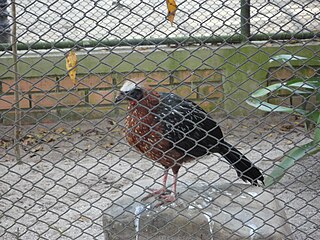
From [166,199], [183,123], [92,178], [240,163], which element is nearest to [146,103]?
[183,123]

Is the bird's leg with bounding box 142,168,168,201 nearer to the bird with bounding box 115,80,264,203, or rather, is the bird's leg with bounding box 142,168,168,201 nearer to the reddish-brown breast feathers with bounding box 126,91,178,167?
the bird with bounding box 115,80,264,203

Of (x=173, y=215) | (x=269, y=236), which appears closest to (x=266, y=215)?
(x=269, y=236)

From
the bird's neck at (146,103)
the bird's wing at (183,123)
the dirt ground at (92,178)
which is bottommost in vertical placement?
the dirt ground at (92,178)

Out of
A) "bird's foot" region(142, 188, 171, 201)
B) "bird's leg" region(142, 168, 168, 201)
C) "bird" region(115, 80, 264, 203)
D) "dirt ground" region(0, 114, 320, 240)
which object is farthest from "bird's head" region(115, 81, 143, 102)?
"bird's foot" region(142, 188, 171, 201)

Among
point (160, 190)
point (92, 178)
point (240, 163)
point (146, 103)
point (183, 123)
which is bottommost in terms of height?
point (92, 178)

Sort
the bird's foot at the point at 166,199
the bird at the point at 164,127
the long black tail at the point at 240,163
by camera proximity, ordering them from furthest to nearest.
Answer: the long black tail at the point at 240,163 → the bird's foot at the point at 166,199 → the bird at the point at 164,127

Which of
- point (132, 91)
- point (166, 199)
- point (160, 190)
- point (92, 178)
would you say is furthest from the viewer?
point (92, 178)

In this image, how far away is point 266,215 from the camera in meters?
3.51

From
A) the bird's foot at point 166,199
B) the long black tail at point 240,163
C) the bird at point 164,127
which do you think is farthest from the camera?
the long black tail at point 240,163

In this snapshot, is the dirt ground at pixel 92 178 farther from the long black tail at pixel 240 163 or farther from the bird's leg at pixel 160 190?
the bird's leg at pixel 160 190

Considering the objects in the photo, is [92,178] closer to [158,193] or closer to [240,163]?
[158,193]

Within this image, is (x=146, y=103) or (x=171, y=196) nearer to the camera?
(x=146, y=103)

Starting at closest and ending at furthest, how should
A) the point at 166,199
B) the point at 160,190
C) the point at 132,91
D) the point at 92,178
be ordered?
the point at 132,91 < the point at 166,199 < the point at 160,190 < the point at 92,178

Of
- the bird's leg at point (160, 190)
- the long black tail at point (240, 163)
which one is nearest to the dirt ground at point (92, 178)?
the long black tail at point (240, 163)
